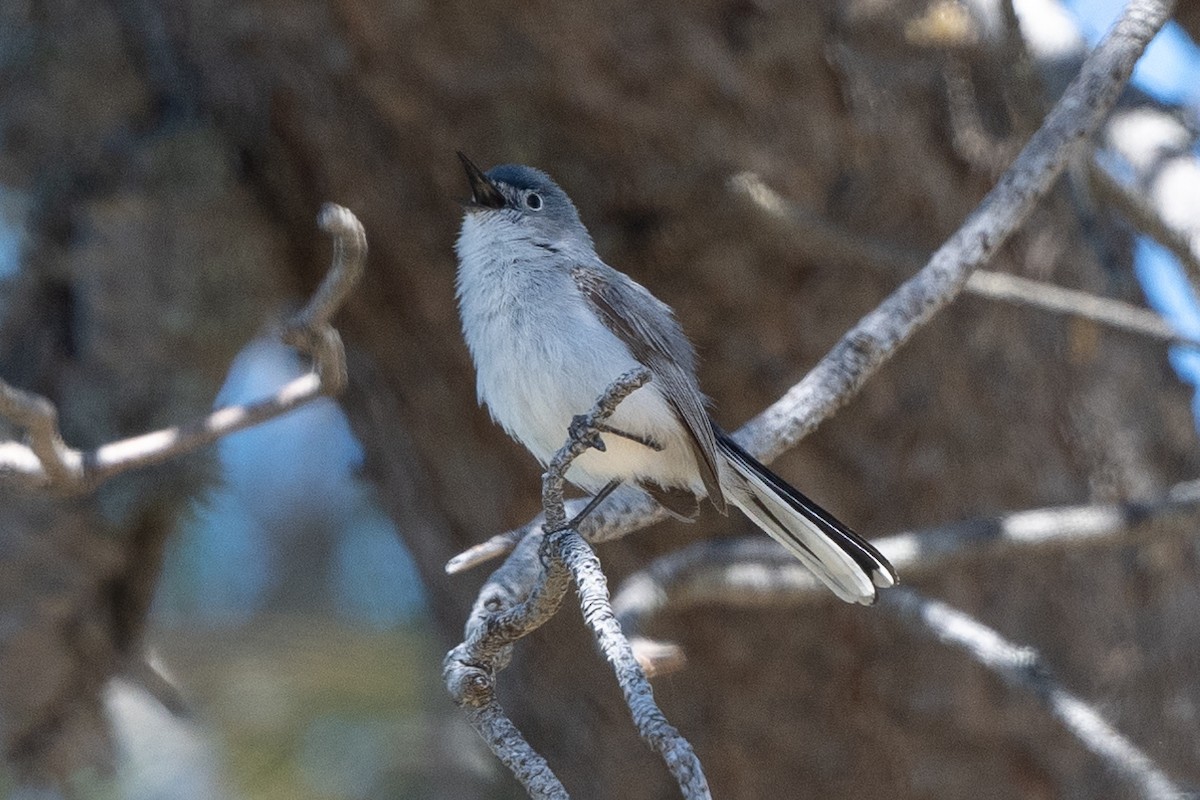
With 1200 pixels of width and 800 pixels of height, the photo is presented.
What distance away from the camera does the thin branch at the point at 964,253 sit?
6.99 ft

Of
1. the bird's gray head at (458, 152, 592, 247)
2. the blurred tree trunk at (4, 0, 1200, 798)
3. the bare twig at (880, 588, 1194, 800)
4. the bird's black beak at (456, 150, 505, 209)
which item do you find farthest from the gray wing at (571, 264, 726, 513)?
the blurred tree trunk at (4, 0, 1200, 798)

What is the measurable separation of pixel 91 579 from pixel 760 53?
2179mm

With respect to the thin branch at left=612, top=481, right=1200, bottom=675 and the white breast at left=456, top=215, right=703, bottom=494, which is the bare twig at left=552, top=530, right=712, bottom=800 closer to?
the white breast at left=456, top=215, right=703, bottom=494

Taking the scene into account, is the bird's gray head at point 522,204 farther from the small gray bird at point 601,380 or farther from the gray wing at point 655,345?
the gray wing at point 655,345

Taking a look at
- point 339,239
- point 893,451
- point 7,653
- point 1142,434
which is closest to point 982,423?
point 893,451

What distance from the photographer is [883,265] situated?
3.07 metres

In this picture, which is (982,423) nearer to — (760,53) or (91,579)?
(760,53)

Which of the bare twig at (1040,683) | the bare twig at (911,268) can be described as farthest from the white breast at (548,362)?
the bare twig at (911,268)

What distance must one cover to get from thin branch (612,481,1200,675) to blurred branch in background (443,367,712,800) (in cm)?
80

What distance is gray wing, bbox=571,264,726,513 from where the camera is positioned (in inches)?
86.3

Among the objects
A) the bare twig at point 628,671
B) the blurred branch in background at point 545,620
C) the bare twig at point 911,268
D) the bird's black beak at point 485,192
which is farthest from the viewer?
the bare twig at point 911,268

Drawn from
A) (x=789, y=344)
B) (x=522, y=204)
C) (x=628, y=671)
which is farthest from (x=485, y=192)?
(x=628, y=671)

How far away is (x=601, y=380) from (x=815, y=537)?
0.47 meters

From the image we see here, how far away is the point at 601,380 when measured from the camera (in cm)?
221
